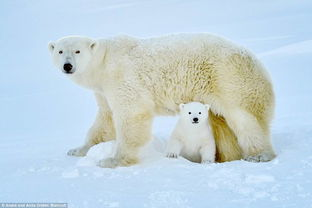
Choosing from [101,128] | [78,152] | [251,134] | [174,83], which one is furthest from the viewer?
[101,128]

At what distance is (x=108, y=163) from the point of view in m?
5.22

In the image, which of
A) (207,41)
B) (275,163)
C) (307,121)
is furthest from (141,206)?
(307,121)

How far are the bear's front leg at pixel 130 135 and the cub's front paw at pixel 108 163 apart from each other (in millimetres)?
29

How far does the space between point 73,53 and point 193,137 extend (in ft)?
6.13

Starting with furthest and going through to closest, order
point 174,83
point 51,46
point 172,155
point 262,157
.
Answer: point 51,46 → point 174,83 → point 172,155 → point 262,157

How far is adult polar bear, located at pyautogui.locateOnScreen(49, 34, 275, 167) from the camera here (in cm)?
542

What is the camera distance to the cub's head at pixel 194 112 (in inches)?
212

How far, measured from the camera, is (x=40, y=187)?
14.1 ft

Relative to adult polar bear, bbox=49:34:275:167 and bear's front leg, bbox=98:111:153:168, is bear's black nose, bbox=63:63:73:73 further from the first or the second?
bear's front leg, bbox=98:111:153:168

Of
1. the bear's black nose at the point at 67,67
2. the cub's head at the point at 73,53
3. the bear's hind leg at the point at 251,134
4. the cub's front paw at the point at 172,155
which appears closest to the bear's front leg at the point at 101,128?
the cub's head at the point at 73,53

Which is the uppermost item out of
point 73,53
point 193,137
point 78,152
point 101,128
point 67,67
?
point 73,53

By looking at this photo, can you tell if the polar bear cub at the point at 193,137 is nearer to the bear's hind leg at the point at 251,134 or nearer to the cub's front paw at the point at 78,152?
the bear's hind leg at the point at 251,134

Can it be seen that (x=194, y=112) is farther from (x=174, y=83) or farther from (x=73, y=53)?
(x=73, y=53)

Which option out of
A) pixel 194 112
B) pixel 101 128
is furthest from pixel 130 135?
pixel 101 128
